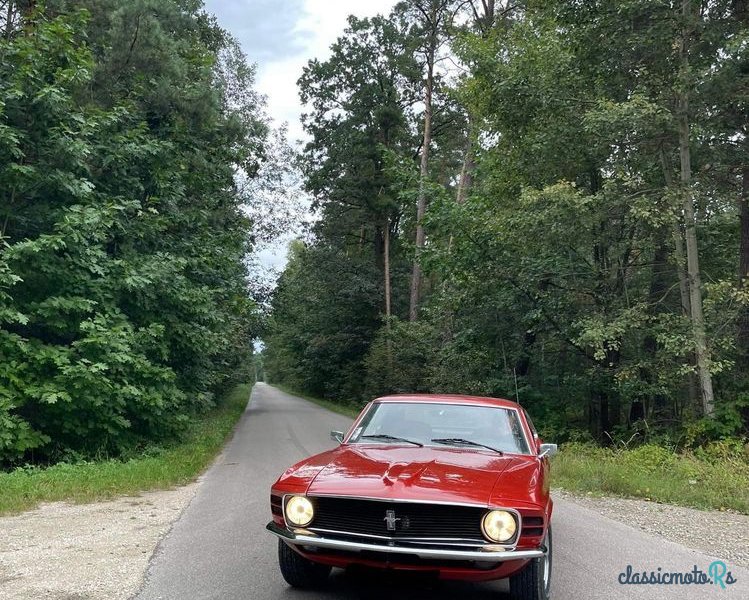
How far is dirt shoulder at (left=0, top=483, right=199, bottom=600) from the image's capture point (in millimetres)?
4590

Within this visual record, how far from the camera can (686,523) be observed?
7.30 m

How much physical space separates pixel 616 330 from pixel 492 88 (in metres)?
6.79

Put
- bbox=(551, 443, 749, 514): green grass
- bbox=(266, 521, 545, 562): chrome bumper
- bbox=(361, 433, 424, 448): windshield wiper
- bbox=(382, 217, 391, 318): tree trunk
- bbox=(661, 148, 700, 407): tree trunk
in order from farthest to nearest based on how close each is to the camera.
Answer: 1. bbox=(382, 217, 391, 318): tree trunk
2. bbox=(661, 148, 700, 407): tree trunk
3. bbox=(551, 443, 749, 514): green grass
4. bbox=(361, 433, 424, 448): windshield wiper
5. bbox=(266, 521, 545, 562): chrome bumper

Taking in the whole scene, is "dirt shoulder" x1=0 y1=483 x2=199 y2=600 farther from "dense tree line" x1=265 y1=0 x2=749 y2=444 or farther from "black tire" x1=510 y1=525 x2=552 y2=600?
"dense tree line" x1=265 y1=0 x2=749 y2=444

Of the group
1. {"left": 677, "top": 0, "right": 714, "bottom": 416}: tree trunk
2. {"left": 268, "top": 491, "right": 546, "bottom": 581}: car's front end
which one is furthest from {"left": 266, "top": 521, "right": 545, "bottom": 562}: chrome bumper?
{"left": 677, "top": 0, "right": 714, "bottom": 416}: tree trunk

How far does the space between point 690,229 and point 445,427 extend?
9.03 metres

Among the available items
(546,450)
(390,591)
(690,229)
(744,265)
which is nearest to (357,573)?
(390,591)

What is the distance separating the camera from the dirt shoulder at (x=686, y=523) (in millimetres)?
6211

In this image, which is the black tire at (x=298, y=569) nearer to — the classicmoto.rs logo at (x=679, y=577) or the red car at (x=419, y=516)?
the red car at (x=419, y=516)

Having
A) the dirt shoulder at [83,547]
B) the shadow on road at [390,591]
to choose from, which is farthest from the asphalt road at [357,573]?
the dirt shoulder at [83,547]

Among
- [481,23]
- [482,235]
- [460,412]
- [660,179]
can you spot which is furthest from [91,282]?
[481,23]

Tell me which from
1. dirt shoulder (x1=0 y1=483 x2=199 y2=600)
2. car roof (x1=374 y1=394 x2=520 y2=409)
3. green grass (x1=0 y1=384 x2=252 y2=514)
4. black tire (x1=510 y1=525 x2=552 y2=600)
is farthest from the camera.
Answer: green grass (x1=0 y1=384 x2=252 y2=514)

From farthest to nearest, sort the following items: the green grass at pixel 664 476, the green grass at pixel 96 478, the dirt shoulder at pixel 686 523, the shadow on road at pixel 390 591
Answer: the green grass at pixel 664 476 → the green grass at pixel 96 478 → the dirt shoulder at pixel 686 523 → the shadow on road at pixel 390 591

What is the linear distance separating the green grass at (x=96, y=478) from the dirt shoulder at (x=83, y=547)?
35 cm
